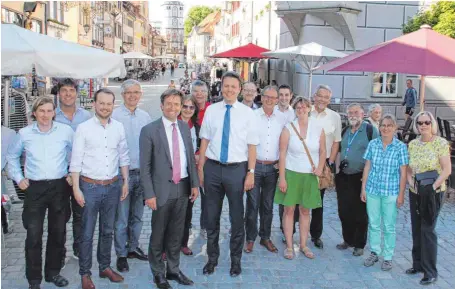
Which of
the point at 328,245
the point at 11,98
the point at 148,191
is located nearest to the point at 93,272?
the point at 148,191

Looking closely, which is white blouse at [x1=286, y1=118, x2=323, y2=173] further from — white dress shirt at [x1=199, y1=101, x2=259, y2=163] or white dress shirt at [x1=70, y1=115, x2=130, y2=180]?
white dress shirt at [x1=70, y1=115, x2=130, y2=180]

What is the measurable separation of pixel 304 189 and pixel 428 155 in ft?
4.41

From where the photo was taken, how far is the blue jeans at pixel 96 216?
14.5 feet

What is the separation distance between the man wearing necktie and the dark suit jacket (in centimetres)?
57

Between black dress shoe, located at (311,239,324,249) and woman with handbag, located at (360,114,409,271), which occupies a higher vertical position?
woman with handbag, located at (360,114,409,271)

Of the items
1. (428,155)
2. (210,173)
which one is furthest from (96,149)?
(428,155)

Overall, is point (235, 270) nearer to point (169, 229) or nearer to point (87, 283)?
point (169, 229)

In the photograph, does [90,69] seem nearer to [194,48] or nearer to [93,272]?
[93,272]

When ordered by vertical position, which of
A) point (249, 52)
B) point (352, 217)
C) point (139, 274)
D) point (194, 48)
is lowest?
point (139, 274)

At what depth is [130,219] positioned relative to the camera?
522 centimetres

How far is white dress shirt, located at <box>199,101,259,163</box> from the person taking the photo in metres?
4.75

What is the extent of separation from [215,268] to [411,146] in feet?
7.87

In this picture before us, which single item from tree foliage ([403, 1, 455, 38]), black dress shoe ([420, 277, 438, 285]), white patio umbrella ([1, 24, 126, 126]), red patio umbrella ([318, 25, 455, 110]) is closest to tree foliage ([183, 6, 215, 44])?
tree foliage ([403, 1, 455, 38])

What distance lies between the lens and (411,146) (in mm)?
4844
